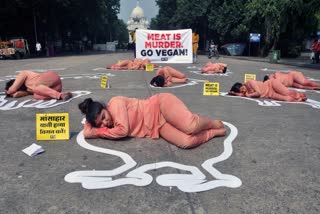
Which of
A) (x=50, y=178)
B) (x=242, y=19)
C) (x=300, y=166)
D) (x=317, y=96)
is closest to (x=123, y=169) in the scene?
(x=50, y=178)

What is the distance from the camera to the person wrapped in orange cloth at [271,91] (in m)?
9.05

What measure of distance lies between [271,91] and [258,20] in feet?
102

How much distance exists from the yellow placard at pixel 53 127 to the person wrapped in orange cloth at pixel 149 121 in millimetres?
351

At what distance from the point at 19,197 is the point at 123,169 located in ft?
3.97

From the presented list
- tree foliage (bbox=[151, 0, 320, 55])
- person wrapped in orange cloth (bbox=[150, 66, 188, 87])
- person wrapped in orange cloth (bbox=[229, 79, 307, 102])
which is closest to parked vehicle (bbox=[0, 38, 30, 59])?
tree foliage (bbox=[151, 0, 320, 55])

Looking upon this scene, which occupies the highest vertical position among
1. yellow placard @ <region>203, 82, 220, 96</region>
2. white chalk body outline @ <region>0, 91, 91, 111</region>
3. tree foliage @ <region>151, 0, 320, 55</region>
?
tree foliage @ <region>151, 0, 320, 55</region>

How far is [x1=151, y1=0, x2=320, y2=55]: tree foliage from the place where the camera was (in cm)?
2700

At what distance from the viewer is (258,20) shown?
38031mm

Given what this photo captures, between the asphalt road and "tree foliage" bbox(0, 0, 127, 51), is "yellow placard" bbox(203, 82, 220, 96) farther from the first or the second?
"tree foliage" bbox(0, 0, 127, 51)

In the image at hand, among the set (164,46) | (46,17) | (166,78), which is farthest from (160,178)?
(46,17)

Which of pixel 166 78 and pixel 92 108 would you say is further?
pixel 166 78

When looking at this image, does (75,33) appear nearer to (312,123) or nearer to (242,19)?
(242,19)

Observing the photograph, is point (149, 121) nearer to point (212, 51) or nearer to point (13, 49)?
point (212, 51)

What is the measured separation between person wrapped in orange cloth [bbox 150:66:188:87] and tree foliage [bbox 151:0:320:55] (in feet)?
49.7
